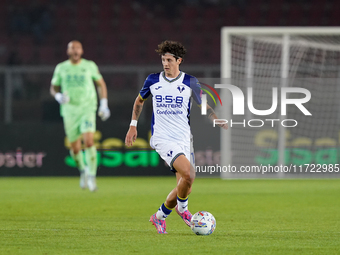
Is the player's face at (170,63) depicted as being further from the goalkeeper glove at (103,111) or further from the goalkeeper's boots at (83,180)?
the goalkeeper's boots at (83,180)

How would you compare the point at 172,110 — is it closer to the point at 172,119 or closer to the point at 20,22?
the point at 172,119

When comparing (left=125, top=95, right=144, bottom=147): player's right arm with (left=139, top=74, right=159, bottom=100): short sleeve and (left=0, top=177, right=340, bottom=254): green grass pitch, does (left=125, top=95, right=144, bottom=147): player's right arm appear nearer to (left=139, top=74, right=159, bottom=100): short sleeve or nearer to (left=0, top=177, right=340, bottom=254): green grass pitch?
(left=139, top=74, right=159, bottom=100): short sleeve

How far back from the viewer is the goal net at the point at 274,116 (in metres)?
12.2

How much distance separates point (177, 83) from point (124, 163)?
7873 millimetres

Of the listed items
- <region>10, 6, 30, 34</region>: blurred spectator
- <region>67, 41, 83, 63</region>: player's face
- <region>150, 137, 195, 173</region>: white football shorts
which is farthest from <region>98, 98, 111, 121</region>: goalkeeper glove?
<region>10, 6, 30, 34</region>: blurred spectator

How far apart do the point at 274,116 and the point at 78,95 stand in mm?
4192

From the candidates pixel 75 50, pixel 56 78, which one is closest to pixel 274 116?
pixel 75 50

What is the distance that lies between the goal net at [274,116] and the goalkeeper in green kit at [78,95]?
263 centimetres

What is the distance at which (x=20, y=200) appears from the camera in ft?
29.9

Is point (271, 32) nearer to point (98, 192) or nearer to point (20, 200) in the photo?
point (98, 192)

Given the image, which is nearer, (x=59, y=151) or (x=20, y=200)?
(x=20, y=200)

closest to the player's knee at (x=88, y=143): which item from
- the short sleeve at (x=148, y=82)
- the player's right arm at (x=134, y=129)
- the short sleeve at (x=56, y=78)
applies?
the short sleeve at (x=56, y=78)

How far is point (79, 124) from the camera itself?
416 inches

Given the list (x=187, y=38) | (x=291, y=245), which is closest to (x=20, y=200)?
(x=291, y=245)
